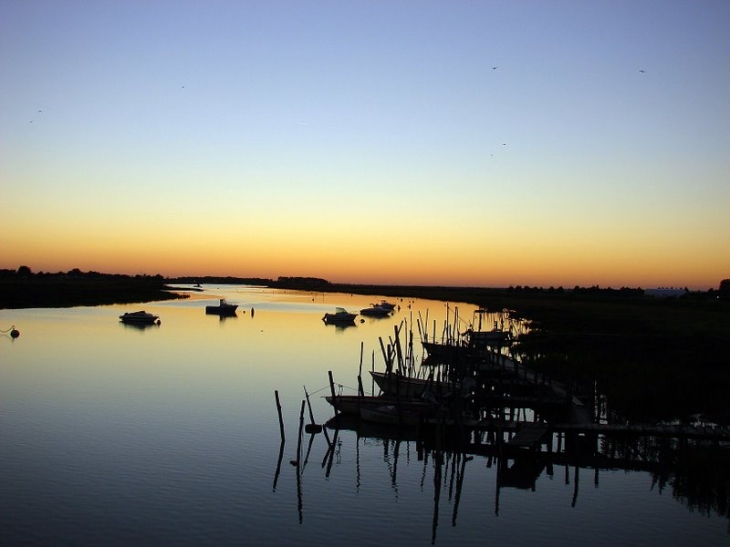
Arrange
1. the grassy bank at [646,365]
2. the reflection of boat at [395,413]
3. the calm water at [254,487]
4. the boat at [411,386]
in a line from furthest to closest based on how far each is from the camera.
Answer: the boat at [411,386] → the grassy bank at [646,365] → the reflection of boat at [395,413] → the calm water at [254,487]

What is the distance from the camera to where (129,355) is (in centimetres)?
4250

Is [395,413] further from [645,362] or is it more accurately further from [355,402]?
[645,362]

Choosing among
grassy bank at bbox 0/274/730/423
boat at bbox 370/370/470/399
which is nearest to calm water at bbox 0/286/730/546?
boat at bbox 370/370/470/399

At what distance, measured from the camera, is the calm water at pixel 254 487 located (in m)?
14.3

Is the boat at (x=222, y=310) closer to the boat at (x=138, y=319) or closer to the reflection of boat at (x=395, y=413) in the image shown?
the boat at (x=138, y=319)

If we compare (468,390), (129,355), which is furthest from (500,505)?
(129,355)

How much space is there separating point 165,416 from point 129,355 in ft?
63.1

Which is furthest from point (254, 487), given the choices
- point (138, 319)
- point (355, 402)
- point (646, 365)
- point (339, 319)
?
point (339, 319)

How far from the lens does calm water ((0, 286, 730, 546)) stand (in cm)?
1429

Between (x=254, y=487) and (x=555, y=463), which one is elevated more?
(x=555, y=463)

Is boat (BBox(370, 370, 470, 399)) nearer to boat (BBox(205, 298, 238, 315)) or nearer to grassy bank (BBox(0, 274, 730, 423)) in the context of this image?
grassy bank (BBox(0, 274, 730, 423))

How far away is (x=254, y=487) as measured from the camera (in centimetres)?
1692

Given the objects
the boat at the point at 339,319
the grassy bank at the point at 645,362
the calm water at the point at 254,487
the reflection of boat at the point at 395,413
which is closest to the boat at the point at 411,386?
the reflection of boat at the point at 395,413

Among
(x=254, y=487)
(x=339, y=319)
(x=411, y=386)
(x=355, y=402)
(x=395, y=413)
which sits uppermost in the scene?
(x=339, y=319)
